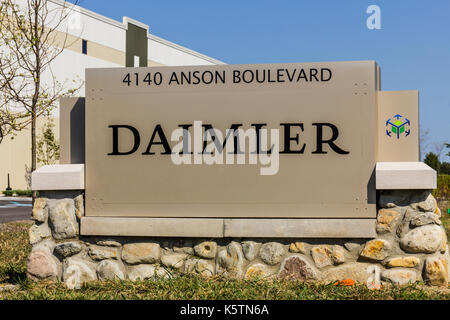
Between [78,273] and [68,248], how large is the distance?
0.29 metres

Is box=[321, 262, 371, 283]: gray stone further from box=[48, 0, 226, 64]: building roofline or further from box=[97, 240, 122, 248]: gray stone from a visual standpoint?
box=[48, 0, 226, 64]: building roofline

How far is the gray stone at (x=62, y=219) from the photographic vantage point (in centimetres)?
565

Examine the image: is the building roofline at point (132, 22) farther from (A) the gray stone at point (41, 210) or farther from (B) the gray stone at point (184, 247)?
(B) the gray stone at point (184, 247)

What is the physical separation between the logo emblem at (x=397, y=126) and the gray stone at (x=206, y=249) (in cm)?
214

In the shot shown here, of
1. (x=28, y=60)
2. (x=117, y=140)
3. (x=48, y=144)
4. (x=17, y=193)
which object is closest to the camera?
(x=117, y=140)

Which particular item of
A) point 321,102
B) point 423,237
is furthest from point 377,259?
point 321,102

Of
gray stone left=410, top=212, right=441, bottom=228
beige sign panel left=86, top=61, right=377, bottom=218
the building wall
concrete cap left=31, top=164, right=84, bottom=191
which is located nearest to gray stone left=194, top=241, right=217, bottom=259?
beige sign panel left=86, top=61, right=377, bottom=218

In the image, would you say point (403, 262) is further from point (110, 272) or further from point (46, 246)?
point (46, 246)

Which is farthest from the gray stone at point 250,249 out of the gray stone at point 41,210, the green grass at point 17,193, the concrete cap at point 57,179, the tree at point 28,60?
the green grass at point 17,193

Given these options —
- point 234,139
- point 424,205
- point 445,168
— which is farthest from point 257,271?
point 445,168

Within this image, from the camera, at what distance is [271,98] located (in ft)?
17.9

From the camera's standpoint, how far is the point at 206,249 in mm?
5410

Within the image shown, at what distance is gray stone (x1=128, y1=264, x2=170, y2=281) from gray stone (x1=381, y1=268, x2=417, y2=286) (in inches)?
86.4
